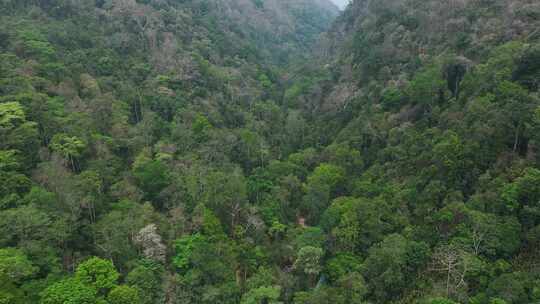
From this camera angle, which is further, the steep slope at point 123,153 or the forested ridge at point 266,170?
the forested ridge at point 266,170

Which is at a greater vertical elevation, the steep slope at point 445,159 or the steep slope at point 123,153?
the steep slope at point 445,159

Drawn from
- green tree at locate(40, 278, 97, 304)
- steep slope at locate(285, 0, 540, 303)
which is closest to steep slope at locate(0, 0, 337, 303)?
green tree at locate(40, 278, 97, 304)

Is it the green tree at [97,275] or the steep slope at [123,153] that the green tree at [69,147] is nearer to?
the steep slope at [123,153]

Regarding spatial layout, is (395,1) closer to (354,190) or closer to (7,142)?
(354,190)

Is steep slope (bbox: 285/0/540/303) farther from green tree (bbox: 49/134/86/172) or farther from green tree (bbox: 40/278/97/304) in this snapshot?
green tree (bbox: 49/134/86/172)

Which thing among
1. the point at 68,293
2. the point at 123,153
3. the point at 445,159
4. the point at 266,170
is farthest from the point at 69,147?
the point at 445,159

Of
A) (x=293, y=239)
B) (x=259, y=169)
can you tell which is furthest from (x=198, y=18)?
(x=293, y=239)

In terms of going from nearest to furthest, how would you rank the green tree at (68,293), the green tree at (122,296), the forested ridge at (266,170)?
the green tree at (68,293), the green tree at (122,296), the forested ridge at (266,170)

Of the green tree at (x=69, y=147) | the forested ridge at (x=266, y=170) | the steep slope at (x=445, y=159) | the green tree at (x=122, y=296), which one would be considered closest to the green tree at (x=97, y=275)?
the forested ridge at (x=266, y=170)
